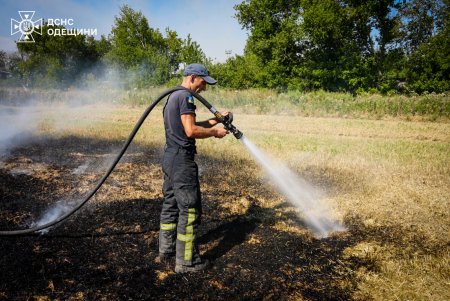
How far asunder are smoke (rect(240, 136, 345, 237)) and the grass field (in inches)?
7.2

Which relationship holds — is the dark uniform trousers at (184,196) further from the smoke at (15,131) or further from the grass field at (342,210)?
the smoke at (15,131)

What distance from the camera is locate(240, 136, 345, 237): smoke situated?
14.7ft

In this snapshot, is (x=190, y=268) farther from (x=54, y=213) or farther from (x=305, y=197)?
(x=305, y=197)

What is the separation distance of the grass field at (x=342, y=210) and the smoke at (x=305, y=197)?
0.18 metres

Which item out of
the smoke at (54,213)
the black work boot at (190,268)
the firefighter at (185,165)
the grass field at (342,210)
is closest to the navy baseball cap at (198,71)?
the firefighter at (185,165)

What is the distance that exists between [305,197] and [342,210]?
0.78 meters

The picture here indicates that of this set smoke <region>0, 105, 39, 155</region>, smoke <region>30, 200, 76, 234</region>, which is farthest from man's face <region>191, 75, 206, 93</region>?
smoke <region>0, 105, 39, 155</region>

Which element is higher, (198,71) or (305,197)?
(198,71)

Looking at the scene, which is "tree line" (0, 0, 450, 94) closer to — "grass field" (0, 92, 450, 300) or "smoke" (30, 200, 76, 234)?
"grass field" (0, 92, 450, 300)

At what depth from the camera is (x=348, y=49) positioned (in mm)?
28734

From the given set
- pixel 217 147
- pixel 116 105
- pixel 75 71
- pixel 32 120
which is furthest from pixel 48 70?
pixel 217 147

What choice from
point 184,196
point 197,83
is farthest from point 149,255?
point 197,83

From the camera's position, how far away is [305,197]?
19.0 ft

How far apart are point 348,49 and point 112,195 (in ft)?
94.3
